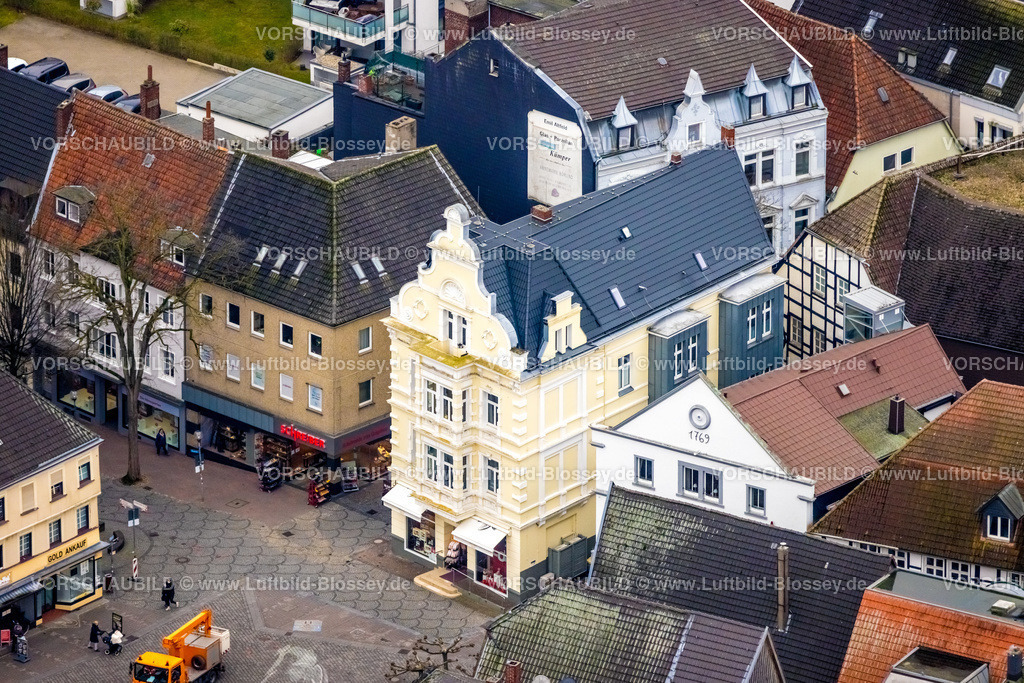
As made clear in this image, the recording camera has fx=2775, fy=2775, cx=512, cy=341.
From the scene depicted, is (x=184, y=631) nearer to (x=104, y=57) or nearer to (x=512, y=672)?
(x=512, y=672)

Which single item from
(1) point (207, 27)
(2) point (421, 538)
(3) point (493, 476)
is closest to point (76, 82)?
(1) point (207, 27)

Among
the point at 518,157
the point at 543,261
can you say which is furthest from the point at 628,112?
the point at 543,261

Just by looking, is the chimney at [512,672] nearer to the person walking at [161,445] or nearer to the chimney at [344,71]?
the person walking at [161,445]

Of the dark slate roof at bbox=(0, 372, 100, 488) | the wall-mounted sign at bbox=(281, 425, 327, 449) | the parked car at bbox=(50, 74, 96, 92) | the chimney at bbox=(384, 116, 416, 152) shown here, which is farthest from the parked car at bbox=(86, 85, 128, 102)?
the dark slate roof at bbox=(0, 372, 100, 488)

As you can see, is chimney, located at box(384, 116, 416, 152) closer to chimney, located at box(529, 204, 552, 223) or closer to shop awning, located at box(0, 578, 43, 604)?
chimney, located at box(529, 204, 552, 223)

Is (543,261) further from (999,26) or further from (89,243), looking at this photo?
(999,26)

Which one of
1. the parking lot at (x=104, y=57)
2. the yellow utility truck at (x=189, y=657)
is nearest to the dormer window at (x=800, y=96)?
the parking lot at (x=104, y=57)

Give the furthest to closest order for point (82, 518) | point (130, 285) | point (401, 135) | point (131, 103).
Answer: point (131, 103), point (401, 135), point (130, 285), point (82, 518)
